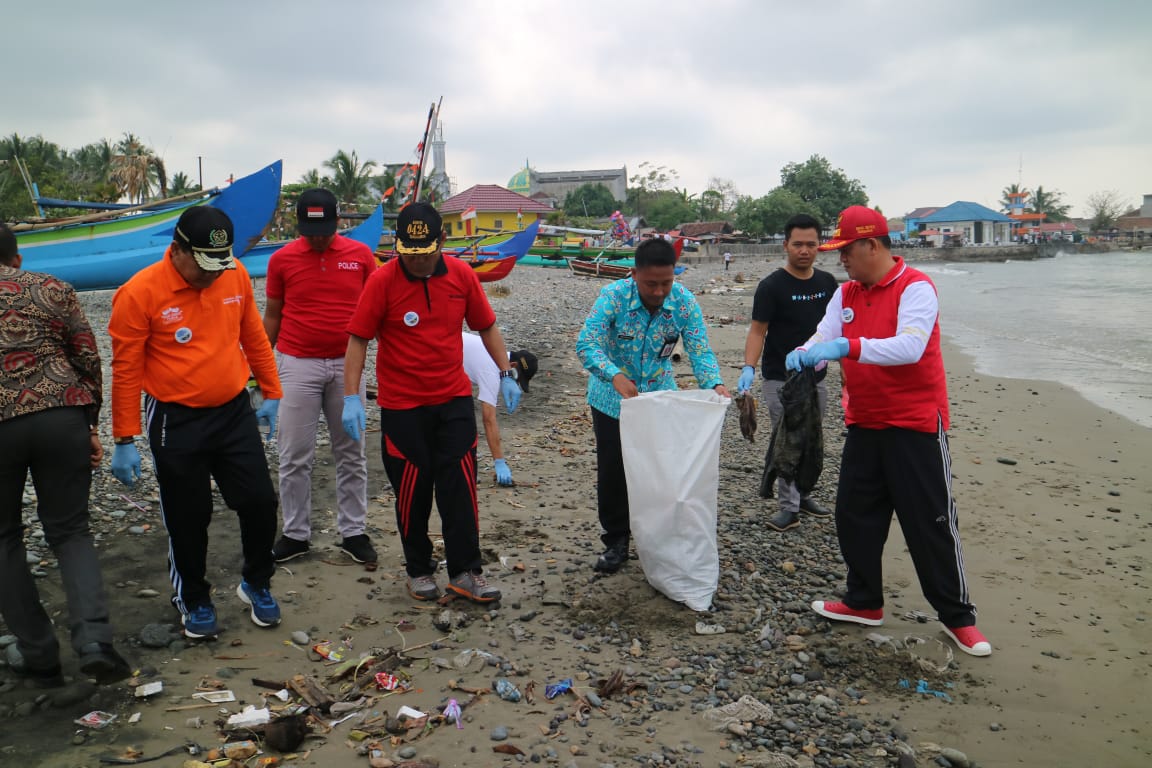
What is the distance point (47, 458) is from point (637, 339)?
2411mm

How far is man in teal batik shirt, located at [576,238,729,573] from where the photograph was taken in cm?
369

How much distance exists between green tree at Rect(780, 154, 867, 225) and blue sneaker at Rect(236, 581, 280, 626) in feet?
236

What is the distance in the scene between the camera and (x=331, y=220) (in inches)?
159

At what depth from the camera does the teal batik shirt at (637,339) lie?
148 inches

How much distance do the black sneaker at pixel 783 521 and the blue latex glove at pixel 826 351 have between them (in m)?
1.72

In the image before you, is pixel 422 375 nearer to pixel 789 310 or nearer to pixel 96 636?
pixel 96 636

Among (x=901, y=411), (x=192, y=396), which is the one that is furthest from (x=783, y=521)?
(x=192, y=396)

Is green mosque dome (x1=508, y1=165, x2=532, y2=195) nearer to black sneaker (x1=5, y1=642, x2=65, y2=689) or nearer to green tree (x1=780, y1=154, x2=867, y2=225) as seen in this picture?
green tree (x1=780, y1=154, x2=867, y2=225)

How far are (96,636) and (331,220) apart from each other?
84.5 inches

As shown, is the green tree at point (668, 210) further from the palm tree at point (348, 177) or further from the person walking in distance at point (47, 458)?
the person walking in distance at point (47, 458)

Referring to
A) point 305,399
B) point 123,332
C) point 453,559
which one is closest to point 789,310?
point 453,559

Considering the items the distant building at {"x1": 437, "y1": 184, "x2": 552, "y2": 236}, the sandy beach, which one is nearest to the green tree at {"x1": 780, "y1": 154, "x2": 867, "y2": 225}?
the distant building at {"x1": 437, "y1": 184, "x2": 552, "y2": 236}

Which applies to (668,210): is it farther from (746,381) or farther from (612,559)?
(612,559)

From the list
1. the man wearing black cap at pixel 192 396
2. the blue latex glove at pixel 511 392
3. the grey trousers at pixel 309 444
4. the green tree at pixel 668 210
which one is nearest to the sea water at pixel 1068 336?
the blue latex glove at pixel 511 392
